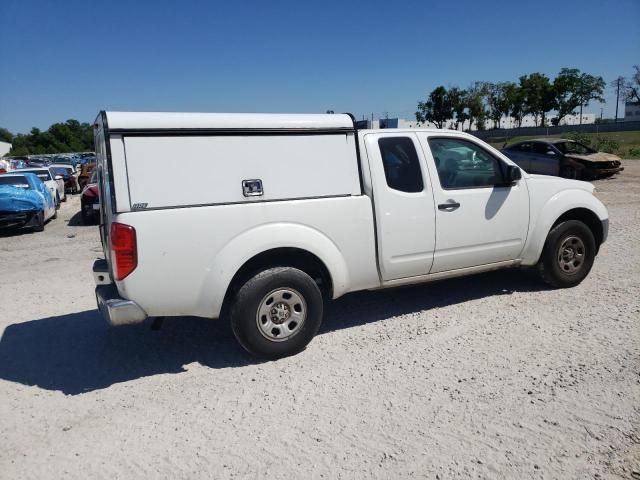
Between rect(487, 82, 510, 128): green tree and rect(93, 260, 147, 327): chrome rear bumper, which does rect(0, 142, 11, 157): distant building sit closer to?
rect(487, 82, 510, 128): green tree

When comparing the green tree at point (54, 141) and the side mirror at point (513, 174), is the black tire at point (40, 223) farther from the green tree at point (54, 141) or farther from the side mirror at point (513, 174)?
the green tree at point (54, 141)

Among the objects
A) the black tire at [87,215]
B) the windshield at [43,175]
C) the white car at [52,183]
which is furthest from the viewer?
the windshield at [43,175]

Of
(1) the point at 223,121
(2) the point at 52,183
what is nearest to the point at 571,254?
(1) the point at 223,121

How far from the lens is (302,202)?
415 cm

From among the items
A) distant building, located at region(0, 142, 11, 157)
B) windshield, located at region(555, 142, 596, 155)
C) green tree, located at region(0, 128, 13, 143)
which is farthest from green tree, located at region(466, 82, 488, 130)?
green tree, located at region(0, 128, 13, 143)

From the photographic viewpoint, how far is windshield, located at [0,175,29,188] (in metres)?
13.5

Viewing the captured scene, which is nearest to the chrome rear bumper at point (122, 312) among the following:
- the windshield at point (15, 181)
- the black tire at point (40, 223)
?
the black tire at point (40, 223)

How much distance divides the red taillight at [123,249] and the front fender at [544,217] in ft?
13.0

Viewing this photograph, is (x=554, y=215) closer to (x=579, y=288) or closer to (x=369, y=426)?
(x=579, y=288)

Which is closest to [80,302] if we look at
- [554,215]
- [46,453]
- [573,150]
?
[46,453]

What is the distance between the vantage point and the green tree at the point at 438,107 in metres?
69.0

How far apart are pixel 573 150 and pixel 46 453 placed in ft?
61.5

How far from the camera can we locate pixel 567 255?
5.70 meters

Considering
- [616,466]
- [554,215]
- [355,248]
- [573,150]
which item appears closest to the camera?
[616,466]
